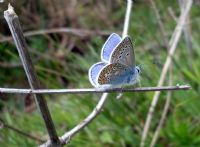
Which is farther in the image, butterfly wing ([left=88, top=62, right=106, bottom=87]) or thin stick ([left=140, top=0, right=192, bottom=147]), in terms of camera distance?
thin stick ([left=140, top=0, right=192, bottom=147])

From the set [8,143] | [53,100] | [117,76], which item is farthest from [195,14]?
[117,76]

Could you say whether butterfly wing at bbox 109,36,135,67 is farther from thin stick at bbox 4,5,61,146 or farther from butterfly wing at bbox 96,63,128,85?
thin stick at bbox 4,5,61,146

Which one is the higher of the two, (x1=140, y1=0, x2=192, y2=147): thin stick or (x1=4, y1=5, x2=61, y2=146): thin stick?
(x1=140, y1=0, x2=192, y2=147): thin stick

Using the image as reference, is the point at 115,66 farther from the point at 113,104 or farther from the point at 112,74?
the point at 113,104

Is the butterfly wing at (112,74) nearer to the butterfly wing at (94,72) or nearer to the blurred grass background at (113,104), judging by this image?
Answer: the butterfly wing at (94,72)

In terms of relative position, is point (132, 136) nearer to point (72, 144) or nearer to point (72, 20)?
point (72, 144)

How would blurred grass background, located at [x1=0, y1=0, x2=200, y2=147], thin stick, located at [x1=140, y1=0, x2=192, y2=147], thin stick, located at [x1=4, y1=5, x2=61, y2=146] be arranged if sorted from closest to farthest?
thin stick, located at [x1=4, y1=5, x2=61, y2=146]
thin stick, located at [x1=140, y1=0, x2=192, y2=147]
blurred grass background, located at [x1=0, y1=0, x2=200, y2=147]

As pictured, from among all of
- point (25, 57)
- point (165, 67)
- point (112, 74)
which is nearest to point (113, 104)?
point (165, 67)

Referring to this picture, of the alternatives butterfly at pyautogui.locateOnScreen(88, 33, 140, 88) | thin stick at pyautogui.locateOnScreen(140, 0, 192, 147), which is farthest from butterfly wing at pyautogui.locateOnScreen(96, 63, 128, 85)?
thin stick at pyautogui.locateOnScreen(140, 0, 192, 147)
